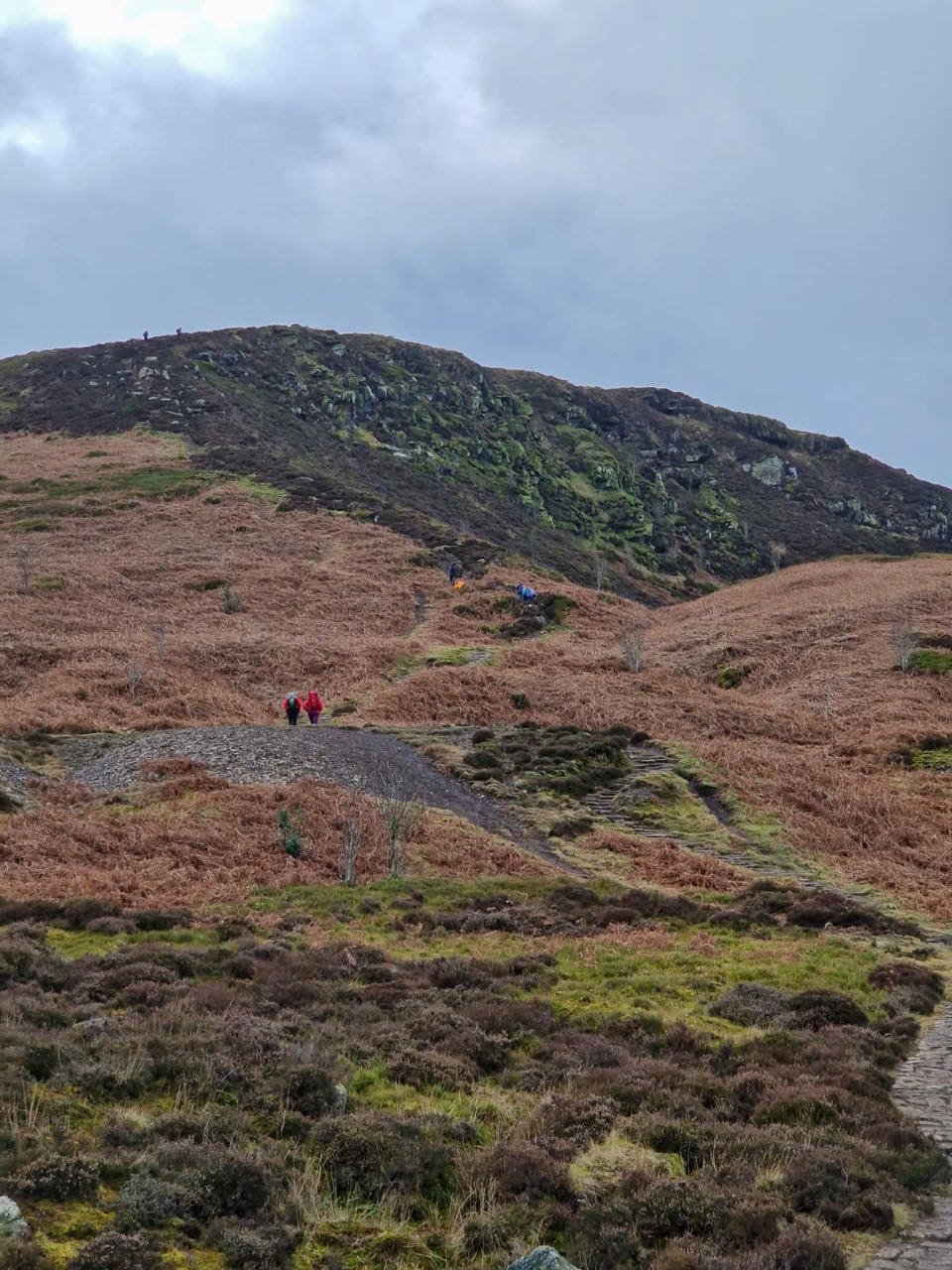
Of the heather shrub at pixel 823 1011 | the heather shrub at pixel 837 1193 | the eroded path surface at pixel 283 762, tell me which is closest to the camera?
the heather shrub at pixel 837 1193

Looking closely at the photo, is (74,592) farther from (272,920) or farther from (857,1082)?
(857,1082)

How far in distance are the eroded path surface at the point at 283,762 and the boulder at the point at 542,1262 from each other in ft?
62.3

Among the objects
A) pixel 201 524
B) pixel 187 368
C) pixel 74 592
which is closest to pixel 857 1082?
pixel 74 592

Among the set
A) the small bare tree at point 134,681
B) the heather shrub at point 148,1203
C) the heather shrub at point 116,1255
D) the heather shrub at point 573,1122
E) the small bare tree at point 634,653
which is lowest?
the heather shrub at point 573,1122

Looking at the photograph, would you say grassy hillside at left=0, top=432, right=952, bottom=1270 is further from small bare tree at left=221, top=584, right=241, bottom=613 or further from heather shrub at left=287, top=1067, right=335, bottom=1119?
small bare tree at left=221, top=584, right=241, bottom=613

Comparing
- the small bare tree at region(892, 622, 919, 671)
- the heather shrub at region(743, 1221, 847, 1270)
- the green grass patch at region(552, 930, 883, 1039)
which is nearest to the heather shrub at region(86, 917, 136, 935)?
the green grass patch at region(552, 930, 883, 1039)

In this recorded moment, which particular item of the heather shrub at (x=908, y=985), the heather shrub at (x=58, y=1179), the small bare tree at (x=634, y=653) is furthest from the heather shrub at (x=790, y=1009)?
the small bare tree at (x=634, y=653)

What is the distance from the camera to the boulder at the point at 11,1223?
248 inches

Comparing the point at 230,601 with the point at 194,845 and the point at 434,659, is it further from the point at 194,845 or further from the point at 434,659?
the point at 194,845

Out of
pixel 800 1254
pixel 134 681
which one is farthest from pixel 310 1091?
pixel 134 681

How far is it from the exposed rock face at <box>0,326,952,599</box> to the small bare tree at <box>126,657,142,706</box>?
36673 millimetres

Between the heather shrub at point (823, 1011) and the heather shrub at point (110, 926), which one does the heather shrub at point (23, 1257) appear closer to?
the heather shrub at point (823, 1011)

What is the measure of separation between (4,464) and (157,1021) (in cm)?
8331

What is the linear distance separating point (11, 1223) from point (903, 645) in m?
42.3
